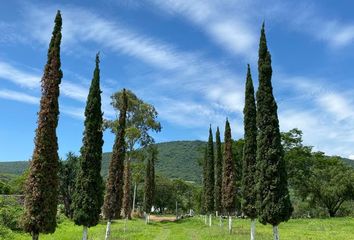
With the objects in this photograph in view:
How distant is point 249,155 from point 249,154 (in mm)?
97

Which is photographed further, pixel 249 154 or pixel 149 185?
pixel 149 185

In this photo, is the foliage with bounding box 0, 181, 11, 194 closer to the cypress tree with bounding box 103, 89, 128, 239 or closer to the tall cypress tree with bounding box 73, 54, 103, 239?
the cypress tree with bounding box 103, 89, 128, 239

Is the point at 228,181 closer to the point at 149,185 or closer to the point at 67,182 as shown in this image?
the point at 149,185

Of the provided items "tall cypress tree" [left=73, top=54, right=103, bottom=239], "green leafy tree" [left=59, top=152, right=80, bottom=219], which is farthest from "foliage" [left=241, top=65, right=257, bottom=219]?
"green leafy tree" [left=59, top=152, right=80, bottom=219]

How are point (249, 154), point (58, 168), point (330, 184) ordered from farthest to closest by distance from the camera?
point (330, 184) < point (249, 154) < point (58, 168)

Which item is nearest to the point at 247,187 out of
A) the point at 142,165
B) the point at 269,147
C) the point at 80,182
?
the point at 269,147

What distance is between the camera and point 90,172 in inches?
1058

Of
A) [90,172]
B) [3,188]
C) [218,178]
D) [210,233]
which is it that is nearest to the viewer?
[90,172]

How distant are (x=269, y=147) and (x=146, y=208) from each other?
42.5 meters

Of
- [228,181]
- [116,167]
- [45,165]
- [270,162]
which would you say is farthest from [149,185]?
[45,165]

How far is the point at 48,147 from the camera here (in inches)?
820

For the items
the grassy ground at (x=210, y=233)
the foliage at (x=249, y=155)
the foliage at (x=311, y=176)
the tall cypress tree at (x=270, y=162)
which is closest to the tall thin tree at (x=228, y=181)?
the grassy ground at (x=210, y=233)

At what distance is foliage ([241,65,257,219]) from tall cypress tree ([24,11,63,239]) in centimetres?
1874

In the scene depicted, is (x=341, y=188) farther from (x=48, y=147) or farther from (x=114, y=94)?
(x=48, y=147)
